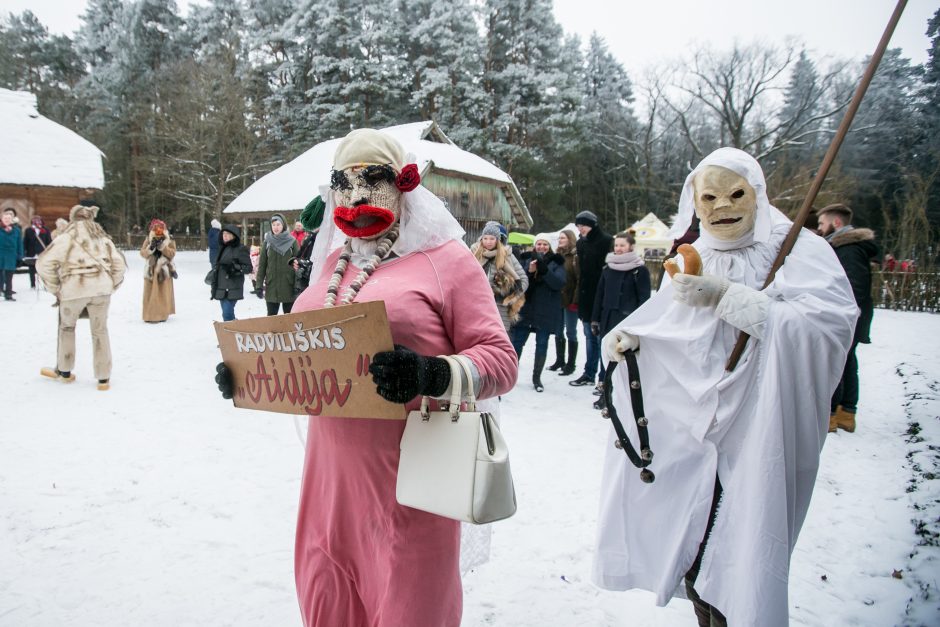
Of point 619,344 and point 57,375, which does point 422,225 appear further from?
point 57,375

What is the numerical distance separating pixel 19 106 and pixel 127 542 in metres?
28.8

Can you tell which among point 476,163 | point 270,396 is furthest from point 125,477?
point 476,163

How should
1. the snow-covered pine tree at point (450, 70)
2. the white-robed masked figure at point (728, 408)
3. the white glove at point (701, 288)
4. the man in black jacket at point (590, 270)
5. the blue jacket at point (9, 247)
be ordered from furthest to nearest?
the snow-covered pine tree at point (450, 70) < the blue jacket at point (9, 247) < the man in black jacket at point (590, 270) < the white glove at point (701, 288) < the white-robed masked figure at point (728, 408)

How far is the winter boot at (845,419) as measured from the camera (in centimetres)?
556

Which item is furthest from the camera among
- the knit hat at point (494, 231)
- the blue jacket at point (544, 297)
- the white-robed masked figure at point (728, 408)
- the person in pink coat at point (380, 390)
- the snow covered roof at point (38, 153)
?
the snow covered roof at point (38, 153)

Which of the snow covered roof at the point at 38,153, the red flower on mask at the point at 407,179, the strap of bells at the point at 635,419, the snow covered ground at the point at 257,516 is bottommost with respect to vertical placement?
the snow covered ground at the point at 257,516

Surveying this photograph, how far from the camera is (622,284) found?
622 centimetres

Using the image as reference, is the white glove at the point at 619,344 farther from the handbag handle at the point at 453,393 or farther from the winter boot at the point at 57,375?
the winter boot at the point at 57,375

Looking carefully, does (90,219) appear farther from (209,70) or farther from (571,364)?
(209,70)

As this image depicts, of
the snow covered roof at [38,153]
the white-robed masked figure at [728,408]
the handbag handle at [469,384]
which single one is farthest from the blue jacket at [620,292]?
the snow covered roof at [38,153]

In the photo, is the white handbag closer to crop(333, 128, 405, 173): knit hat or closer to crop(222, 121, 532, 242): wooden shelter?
crop(333, 128, 405, 173): knit hat

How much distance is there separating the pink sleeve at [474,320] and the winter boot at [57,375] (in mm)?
6904

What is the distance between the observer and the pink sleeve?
5.33 ft

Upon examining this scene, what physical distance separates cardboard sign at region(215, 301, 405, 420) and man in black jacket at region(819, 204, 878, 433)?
197 inches
